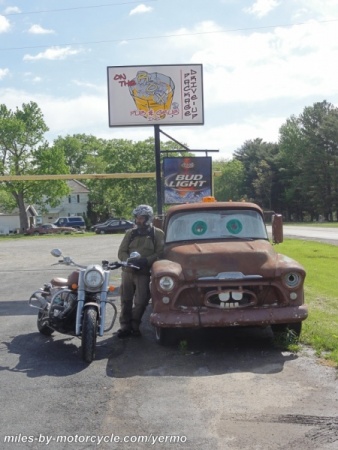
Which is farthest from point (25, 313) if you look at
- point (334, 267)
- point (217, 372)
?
point (334, 267)

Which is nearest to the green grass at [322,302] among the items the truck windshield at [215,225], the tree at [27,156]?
the truck windshield at [215,225]

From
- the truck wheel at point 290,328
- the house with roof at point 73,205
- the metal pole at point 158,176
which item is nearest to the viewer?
→ the truck wheel at point 290,328

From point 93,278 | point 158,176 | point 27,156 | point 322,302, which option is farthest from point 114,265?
point 27,156

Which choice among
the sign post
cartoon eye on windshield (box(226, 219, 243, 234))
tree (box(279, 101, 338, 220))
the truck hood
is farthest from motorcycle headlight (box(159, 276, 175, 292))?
tree (box(279, 101, 338, 220))

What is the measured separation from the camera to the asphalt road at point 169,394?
491cm

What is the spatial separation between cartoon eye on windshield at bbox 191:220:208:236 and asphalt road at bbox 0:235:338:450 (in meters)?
1.42

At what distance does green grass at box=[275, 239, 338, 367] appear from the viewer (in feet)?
25.5

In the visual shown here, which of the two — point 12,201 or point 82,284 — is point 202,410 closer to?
point 82,284

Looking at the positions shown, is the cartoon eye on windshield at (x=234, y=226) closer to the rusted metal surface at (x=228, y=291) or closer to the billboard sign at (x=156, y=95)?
the rusted metal surface at (x=228, y=291)

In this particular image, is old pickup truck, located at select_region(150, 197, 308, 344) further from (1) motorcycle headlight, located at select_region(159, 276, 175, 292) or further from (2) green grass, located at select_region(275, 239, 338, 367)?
(2) green grass, located at select_region(275, 239, 338, 367)

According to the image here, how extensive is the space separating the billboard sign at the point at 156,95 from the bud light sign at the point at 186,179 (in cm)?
124

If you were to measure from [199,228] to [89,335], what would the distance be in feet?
8.56

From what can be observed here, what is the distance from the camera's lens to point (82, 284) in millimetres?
7742

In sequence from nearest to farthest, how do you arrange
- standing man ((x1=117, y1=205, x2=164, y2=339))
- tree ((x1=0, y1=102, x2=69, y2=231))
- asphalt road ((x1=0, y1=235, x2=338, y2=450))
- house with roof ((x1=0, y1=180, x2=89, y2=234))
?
1. asphalt road ((x1=0, y1=235, x2=338, y2=450))
2. standing man ((x1=117, y1=205, x2=164, y2=339))
3. tree ((x1=0, y1=102, x2=69, y2=231))
4. house with roof ((x1=0, y1=180, x2=89, y2=234))
